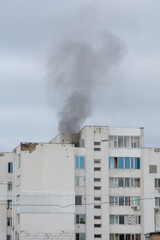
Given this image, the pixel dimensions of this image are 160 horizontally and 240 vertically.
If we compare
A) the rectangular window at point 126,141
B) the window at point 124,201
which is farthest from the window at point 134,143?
the window at point 124,201

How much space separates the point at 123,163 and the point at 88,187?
5.03 metres

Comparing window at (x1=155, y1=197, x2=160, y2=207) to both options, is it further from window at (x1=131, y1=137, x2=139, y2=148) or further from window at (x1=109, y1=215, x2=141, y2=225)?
window at (x1=131, y1=137, x2=139, y2=148)

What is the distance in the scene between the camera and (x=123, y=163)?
70.6 metres

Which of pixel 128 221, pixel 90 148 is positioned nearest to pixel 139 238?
pixel 128 221

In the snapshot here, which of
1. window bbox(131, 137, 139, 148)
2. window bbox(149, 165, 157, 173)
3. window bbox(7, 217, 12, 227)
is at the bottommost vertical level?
window bbox(7, 217, 12, 227)

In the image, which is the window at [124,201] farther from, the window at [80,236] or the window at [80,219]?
the window at [80,236]

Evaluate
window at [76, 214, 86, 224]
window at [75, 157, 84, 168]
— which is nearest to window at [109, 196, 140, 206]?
window at [76, 214, 86, 224]

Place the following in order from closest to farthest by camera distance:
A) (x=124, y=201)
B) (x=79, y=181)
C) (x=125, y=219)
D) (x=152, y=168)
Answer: (x=79, y=181), (x=125, y=219), (x=124, y=201), (x=152, y=168)

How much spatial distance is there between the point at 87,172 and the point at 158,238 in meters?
14.8

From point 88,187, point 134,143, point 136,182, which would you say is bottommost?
point 88,187

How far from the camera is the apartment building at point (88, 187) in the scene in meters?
66.8

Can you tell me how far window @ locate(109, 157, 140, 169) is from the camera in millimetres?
70375

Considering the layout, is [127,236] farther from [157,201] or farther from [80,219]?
[80,219]

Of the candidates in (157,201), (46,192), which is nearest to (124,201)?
(157,201)
